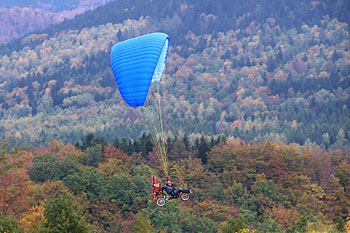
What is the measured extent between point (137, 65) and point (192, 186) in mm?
51298

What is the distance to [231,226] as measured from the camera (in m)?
48.8

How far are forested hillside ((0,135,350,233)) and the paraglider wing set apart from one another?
24749 mm

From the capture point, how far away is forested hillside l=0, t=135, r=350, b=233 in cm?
6375

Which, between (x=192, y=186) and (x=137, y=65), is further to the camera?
(x=192, y=186)

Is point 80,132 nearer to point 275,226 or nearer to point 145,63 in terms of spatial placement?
point 275,226

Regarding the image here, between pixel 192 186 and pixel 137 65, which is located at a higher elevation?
pixel 137 65

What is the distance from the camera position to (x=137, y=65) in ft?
102

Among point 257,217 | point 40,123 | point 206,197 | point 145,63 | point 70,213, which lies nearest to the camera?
point 145,63

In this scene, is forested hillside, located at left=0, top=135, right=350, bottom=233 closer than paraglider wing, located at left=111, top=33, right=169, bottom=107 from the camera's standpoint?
No

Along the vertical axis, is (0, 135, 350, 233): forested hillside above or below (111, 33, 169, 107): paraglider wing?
below

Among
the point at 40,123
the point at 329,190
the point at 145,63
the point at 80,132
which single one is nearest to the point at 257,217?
the point at 329,190

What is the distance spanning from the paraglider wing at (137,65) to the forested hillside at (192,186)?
81.2 ft

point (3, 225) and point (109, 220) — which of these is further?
point (109, 220)

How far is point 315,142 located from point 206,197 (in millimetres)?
80508
